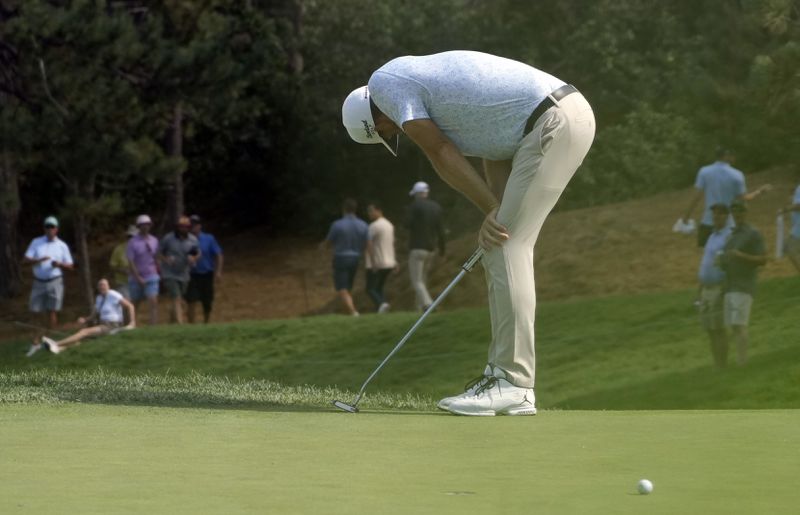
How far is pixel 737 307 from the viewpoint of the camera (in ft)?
51.9

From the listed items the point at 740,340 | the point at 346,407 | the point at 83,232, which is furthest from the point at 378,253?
the point at 346,407

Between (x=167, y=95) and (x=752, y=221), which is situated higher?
(x=167, y=95)

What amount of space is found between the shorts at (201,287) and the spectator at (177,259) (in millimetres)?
387

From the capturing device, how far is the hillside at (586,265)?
26.9 meters

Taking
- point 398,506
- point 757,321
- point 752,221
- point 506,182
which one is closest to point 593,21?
point 752,221

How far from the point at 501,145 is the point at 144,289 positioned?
1781cm

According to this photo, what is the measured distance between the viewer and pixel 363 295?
32781 mm

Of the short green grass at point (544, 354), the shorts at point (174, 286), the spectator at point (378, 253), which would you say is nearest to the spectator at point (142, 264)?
the shorts at point (174, 286)

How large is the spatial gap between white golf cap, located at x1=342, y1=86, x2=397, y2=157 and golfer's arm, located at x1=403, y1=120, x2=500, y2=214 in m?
0.25

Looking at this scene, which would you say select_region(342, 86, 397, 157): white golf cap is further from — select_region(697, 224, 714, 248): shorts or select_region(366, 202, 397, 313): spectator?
select_region(366, 202, 397, 313): spectator

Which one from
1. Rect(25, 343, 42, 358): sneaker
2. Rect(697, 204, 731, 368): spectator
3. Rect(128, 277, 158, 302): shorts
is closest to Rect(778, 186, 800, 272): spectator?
Rect(697, 204, 731, 368): spectator

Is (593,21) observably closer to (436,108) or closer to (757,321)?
(757,321)

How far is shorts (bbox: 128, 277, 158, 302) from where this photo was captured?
24594mm

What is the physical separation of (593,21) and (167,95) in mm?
9183
